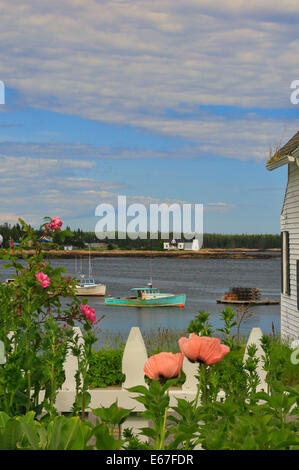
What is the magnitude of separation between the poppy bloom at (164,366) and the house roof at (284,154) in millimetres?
10065

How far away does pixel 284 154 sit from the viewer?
12.5 meters

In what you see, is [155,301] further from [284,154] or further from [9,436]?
[9,436]

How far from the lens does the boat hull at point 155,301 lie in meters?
68.9

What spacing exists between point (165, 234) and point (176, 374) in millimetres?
84515

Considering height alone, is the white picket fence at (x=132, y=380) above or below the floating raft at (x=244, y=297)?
above

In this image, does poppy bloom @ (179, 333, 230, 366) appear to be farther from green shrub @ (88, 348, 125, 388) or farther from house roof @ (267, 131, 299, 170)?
house roof @ (267, 131, 299, 170)

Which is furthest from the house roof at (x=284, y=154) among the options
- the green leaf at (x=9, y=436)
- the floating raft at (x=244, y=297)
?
the floating raft at (x=244, y=297)

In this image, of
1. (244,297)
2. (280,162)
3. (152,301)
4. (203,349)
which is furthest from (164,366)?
(152,301)

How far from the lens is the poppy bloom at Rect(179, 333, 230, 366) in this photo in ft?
6.84

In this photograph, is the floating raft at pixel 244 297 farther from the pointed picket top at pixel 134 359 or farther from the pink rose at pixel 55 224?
the pointed picket top at pixel 134 359

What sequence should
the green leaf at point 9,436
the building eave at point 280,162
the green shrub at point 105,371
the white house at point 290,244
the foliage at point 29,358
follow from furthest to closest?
the white house at point 290,244 < the building eave at point 280,162 < the green shrub at point 105,371 < the foliage at point 29,358 < the green leaf at point 9,436

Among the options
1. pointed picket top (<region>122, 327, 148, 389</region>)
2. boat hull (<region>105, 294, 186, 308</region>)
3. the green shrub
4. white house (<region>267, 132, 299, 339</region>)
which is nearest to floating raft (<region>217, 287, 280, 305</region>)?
boat hull (<region>105, 294, 186, 308</region>)

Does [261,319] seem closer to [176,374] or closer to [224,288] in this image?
[224,288]
